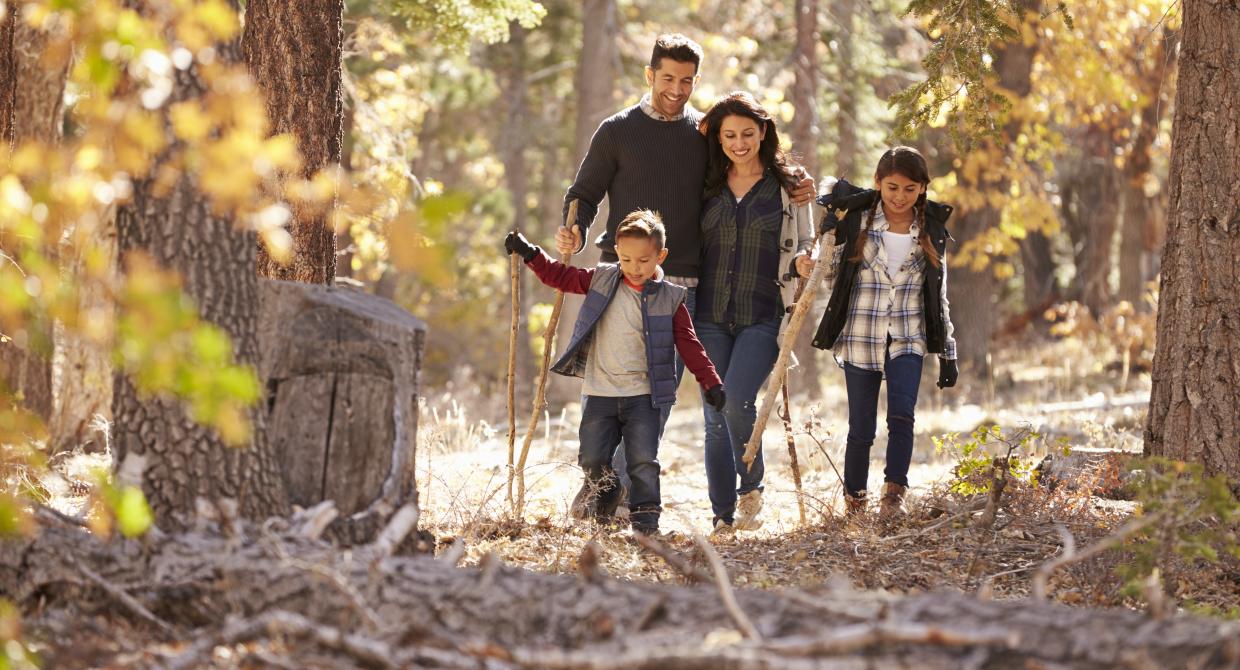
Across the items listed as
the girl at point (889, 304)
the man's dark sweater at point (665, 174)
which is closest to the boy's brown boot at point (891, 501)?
the girl at point (889, 304)

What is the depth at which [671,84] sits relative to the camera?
19.9ft

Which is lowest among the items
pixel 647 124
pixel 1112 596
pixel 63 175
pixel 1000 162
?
pixel 1112 596

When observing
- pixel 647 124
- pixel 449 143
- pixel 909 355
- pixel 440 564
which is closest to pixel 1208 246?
pixel 909 355

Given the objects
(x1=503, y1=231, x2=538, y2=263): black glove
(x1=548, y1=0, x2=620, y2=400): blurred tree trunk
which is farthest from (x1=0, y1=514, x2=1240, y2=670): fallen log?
(x1=548, y1=0, x2=620, y2=400): blurred tree trunk

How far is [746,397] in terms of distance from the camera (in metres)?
6.09

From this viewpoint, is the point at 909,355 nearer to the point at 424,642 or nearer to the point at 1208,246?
the point at 1208,246

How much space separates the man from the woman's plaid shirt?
1.54 ft

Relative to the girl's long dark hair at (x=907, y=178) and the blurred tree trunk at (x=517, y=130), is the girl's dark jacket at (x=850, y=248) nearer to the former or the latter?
the girl's long dark hair at (x=907, y=178)

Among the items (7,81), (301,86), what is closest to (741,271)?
(301,86)

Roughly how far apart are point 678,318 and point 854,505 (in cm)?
127

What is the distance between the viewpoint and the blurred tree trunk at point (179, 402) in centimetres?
348

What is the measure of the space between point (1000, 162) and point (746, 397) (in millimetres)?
8815

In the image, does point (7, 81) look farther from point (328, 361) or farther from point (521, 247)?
point (328, 361)

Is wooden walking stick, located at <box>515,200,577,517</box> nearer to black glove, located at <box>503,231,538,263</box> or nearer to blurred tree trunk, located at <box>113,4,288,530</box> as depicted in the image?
black glove, located at <box>503,231,538,263</box>
